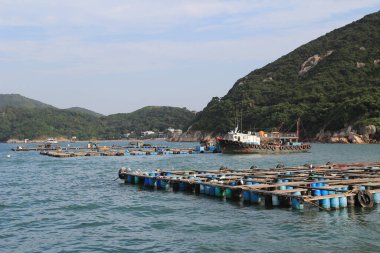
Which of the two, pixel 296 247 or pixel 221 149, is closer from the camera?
pixel 296 247

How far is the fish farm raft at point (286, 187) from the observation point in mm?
24047

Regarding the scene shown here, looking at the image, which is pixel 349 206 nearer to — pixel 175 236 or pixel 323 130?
pixel 175 236

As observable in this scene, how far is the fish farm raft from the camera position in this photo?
24047 millimetres

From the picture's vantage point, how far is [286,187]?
93.0 ft

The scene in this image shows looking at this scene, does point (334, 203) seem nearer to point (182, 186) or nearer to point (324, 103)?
point (182, 186)

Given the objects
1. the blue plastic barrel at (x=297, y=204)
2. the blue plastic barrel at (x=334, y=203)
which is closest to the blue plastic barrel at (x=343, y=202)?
the blue plastic barrel at (x=334, y=203)

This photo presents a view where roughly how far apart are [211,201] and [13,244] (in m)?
12.4

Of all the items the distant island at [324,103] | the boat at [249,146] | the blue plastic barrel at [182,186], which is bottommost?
the blue plastic barrel at [182,186]

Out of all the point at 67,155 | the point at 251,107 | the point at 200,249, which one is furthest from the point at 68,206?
the point at 251,107

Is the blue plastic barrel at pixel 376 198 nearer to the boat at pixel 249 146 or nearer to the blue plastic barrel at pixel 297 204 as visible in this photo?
the blue plastic barrel at pixel 297 204

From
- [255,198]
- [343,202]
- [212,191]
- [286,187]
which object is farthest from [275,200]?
[212,191]

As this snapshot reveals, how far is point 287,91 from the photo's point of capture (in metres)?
185

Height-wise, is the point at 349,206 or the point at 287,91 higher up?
the point at 287,91

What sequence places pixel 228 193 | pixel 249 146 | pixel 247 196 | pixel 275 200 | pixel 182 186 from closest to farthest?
pixel 275 200 < pixel 247 196 < pixel 228 193 < pixel 182 186 < pixel 249 146
